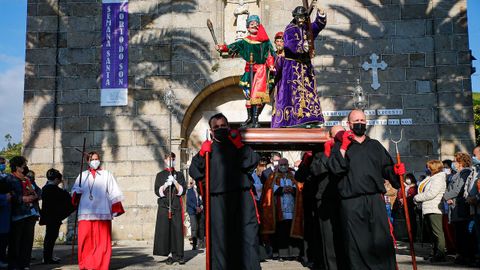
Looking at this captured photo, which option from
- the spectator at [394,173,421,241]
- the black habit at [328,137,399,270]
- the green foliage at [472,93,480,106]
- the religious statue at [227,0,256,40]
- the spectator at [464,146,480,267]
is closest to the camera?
the black habit at [328,137,399,270]

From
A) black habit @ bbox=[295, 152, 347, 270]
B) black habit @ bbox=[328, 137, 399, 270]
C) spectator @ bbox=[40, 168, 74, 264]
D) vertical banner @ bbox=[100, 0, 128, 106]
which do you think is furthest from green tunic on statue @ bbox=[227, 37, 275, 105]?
vertical banner @ bbox=[100, 0, 128, 106]

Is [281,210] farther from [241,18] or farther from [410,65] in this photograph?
[241,18]

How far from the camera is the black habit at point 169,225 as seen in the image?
30.3 ft

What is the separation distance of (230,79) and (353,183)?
8.47m

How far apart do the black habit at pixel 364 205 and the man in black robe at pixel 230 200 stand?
1.07 meters

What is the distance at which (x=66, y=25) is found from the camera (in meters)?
14.2

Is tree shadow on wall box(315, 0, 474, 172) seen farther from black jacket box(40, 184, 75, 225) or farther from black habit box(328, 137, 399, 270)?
black habit box(328, 137, 399, 270)

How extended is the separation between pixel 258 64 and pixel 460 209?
3.90m

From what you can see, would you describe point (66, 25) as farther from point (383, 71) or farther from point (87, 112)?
point (383, 71)

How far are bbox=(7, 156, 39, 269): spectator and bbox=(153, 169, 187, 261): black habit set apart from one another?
216 cm

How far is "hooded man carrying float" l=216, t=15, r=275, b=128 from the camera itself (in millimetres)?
7816

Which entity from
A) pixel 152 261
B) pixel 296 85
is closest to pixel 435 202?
pixel 296 85

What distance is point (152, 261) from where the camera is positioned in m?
9.52

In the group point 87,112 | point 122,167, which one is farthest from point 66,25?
point 122,167
